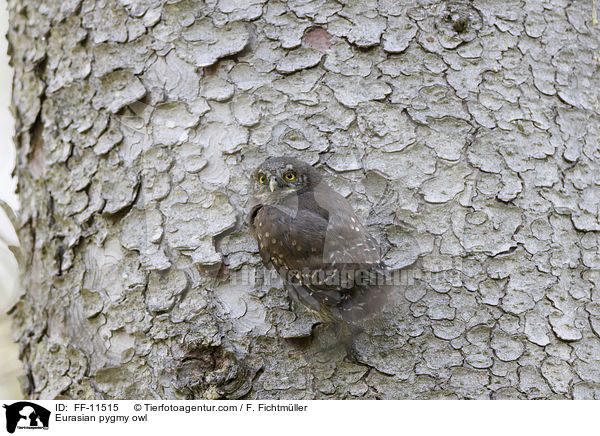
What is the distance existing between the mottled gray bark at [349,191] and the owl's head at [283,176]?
5 cm

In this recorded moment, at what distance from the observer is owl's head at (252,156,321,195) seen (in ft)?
6.12

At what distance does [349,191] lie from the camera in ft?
6.07

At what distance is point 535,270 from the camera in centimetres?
179

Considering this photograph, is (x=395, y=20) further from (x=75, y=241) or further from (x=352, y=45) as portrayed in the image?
(x=75, y=241)

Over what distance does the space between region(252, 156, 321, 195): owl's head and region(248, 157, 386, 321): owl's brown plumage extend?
0.12 feet

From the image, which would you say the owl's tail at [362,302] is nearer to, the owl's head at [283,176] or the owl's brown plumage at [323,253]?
the owl's brown plumage at [323,253]

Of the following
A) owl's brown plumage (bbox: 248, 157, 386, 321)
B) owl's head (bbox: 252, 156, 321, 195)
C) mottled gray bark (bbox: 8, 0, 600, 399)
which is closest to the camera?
owl's brown plumage (bbox: 248, 157, 386, 321)

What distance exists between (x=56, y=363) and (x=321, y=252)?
1272 mm

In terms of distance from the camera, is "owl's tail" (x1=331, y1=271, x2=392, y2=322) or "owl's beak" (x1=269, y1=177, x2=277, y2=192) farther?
"owl's beak" (x1=269, y1=177, x2=277, y2=192)

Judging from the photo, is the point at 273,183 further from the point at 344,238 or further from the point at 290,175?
the point at 344,238

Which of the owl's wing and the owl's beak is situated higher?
the owl's beak

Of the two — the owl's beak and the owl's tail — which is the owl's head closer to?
the owl's beak

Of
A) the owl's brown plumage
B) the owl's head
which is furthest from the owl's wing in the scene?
the owl's head

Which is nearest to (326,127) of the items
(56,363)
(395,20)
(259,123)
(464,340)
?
(259,123)
